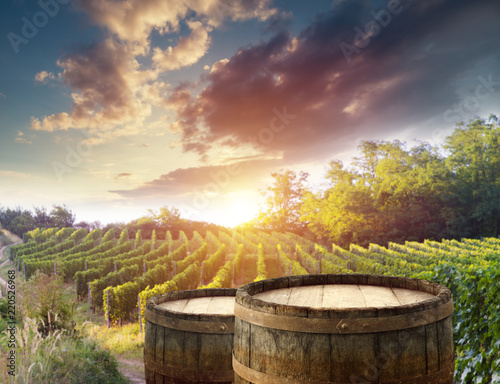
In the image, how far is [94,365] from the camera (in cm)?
597

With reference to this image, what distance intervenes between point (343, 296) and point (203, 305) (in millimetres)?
1282

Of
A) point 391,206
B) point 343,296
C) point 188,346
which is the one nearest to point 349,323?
point 343,296

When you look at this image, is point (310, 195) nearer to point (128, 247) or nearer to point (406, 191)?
point (406, 191)

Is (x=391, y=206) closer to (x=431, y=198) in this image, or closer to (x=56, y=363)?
(x=431, y=198)

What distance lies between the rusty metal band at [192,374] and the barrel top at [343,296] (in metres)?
0.65

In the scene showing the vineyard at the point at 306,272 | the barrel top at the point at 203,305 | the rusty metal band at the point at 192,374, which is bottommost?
the vineyard at the point at 306,272

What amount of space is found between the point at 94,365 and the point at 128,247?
32967mm

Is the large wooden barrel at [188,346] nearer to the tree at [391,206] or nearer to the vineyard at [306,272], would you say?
the vineyard at [306,272]

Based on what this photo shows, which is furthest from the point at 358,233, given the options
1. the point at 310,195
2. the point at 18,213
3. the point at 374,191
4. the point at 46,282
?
the point at 18,213

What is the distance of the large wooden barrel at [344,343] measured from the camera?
1882 mm

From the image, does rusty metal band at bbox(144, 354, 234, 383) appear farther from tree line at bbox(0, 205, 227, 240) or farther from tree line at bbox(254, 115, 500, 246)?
tree line at bbox(0, 205, 227, 240)

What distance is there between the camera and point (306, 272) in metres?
18.7

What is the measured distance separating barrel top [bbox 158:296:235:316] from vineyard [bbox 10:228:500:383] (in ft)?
9.50

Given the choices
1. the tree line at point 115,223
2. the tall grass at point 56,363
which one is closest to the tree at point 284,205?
the tree line at point 115,223
